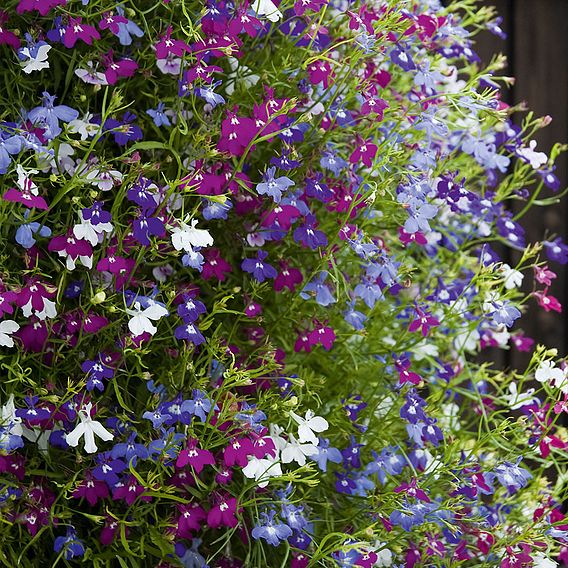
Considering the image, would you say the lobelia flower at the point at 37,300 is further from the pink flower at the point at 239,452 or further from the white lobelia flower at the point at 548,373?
the white lobelia flower at the point at 548,373

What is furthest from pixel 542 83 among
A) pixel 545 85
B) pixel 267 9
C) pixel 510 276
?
pixel 267 9

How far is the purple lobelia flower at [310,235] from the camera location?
1264 mm

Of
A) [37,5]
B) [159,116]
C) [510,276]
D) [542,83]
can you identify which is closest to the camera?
[37,5]

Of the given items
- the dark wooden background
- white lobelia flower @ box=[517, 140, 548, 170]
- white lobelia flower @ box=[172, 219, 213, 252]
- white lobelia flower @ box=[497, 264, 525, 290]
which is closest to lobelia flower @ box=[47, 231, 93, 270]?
white lobelia flower @ box=[172, 219, 213, 252]

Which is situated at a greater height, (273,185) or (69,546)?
(273,185)

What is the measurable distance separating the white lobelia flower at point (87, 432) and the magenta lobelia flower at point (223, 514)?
Answer: 161 mm

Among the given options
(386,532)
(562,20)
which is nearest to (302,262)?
(386,532)

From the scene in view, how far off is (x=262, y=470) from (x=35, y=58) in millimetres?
566

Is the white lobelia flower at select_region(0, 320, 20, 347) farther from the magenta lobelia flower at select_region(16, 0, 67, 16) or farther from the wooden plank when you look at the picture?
the wooden plank

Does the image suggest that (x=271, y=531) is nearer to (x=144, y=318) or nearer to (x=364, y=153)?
(x=144, y=318)

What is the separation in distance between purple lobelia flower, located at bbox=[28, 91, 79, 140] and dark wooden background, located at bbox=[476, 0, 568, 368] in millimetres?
1363

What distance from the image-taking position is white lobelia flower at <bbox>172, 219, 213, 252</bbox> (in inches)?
44.3

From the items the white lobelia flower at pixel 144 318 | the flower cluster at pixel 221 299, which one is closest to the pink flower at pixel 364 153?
the flower cluster at pixel 221 299

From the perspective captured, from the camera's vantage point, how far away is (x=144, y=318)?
113 cm
